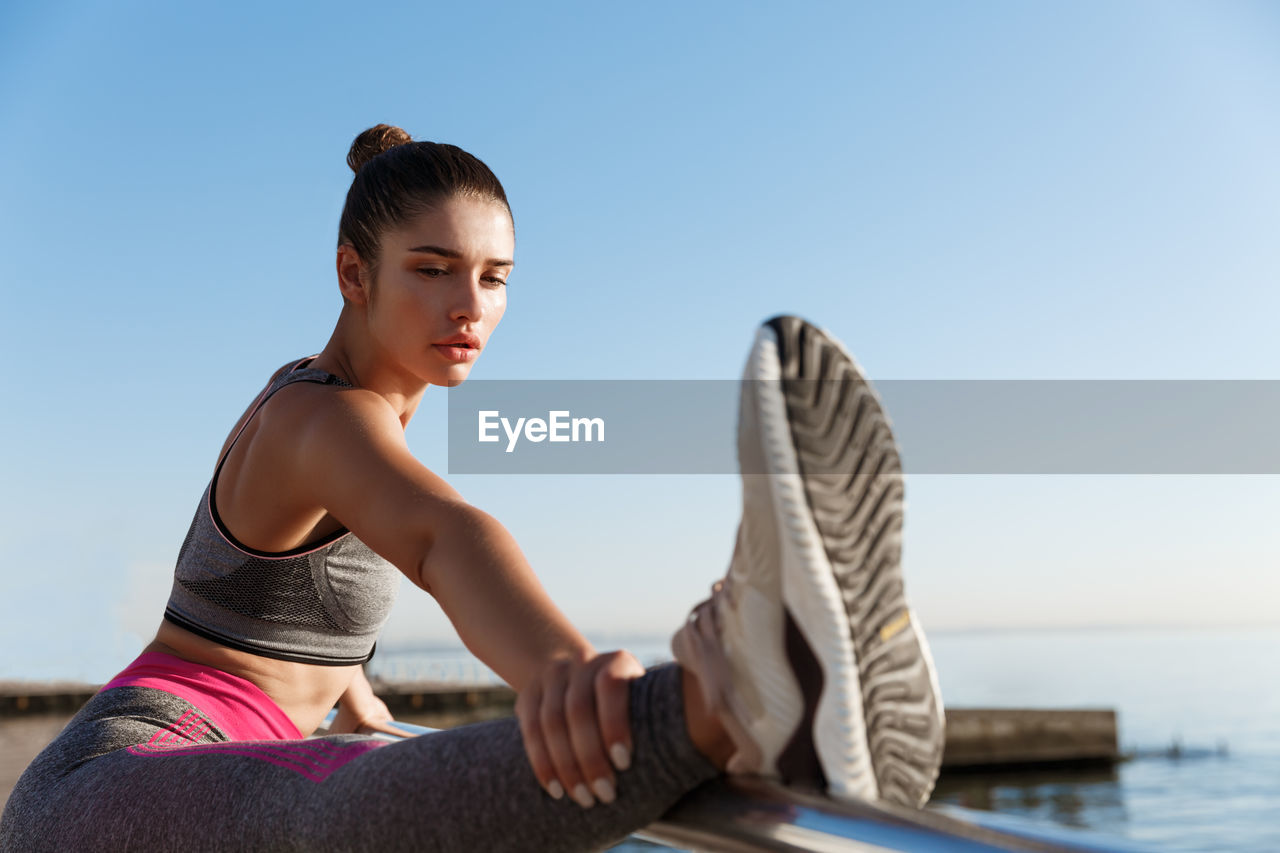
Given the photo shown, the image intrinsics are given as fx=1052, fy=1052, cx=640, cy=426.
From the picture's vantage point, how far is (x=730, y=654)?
2.09 ft

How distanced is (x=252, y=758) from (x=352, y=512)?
9.2 inches

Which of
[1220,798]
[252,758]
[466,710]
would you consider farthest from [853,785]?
[1220,798]

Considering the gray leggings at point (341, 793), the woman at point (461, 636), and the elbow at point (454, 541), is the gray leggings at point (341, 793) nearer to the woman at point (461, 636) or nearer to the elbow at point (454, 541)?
the woman at point (461, 636)

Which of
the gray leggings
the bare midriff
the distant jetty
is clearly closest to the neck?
the bare midriff

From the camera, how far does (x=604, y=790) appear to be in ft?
2.08

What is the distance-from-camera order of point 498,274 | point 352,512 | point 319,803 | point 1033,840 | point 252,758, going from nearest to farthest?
point 1033,840 → point 319,803 → point 252,758 → point 352,512 → point 498,274

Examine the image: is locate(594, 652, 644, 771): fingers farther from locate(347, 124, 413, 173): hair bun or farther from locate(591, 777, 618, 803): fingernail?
locate(347, 124, 413, 173): hair bun

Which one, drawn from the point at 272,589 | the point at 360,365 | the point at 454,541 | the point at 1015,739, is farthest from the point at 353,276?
the point at 1015,739

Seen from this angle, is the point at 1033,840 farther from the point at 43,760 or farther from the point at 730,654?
the point at 43,760

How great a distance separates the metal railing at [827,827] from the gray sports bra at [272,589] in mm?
685

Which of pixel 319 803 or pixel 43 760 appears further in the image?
pixel 43 760

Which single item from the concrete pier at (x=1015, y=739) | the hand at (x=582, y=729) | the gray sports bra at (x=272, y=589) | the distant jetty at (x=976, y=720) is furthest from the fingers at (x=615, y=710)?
the concrete pier at (x=1015, y=739)

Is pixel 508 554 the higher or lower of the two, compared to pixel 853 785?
higher

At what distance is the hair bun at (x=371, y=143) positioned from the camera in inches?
70.5
